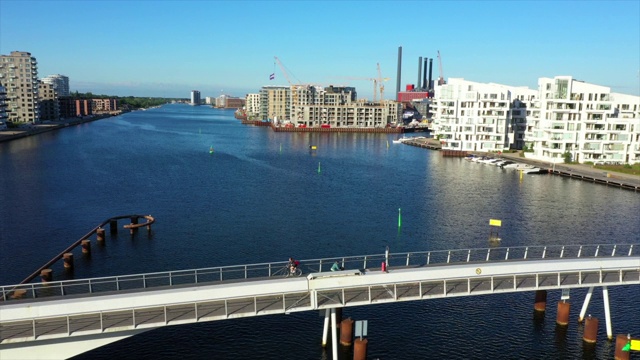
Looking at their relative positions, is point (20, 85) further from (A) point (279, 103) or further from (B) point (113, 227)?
(B) point (113, 227)

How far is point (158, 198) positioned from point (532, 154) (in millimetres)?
64257

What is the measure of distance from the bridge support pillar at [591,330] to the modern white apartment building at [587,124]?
2519 inches

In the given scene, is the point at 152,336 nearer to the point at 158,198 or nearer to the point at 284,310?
the point at 284,310

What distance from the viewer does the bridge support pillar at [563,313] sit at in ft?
81.5

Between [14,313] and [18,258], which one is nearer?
[14,313]

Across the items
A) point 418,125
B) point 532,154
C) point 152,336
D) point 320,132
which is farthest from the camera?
point 418,125

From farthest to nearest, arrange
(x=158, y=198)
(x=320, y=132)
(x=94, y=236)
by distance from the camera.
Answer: (x=320, y=132) → (x=158, y=198) → (x=94, y=236)

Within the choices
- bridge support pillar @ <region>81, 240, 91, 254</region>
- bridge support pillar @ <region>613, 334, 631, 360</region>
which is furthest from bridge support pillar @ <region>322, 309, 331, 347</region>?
bridge support pillar @ <region>81, 240, 91, 254</region>

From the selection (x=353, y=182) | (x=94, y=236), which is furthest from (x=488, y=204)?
(x=94, y=236)

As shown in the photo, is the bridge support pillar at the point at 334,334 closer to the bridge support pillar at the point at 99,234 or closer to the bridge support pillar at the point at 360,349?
the bridge support pillar at the point at 360,349

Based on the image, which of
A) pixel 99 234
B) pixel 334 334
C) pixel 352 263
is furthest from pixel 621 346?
pixel 99 234

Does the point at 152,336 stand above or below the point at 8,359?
below

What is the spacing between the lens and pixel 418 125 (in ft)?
611

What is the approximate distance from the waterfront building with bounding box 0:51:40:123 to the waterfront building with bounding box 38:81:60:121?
13.3 m
